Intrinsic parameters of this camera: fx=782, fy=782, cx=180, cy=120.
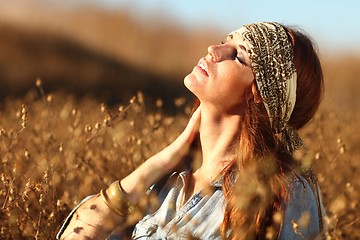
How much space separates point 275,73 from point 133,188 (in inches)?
23.2

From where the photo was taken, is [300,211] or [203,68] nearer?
[300,211]

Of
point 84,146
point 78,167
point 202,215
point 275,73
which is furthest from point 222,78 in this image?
point 78,167

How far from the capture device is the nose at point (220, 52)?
2455mm

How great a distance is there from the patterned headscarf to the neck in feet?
0.39

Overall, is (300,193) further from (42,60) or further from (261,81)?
(42,60)

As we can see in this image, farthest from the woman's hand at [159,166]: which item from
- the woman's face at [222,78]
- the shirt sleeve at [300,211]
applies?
the shirt sleeve at [300,211]

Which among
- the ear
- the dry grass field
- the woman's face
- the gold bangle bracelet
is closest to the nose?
the woman's face

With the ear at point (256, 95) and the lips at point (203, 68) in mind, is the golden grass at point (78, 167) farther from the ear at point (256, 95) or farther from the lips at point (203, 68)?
the lips at point (203, 68)

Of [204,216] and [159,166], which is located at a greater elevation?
[159,166]

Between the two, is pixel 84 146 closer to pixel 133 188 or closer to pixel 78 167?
pixel 78 167

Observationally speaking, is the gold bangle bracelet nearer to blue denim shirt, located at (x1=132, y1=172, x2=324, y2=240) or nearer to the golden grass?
blue denim shirt, located at (x1=132, y1=172, x2=324, y2=240)

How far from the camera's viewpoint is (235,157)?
249 cm

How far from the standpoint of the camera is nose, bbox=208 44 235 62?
2455 millimetres

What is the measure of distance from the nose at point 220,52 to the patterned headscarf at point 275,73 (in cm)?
6
